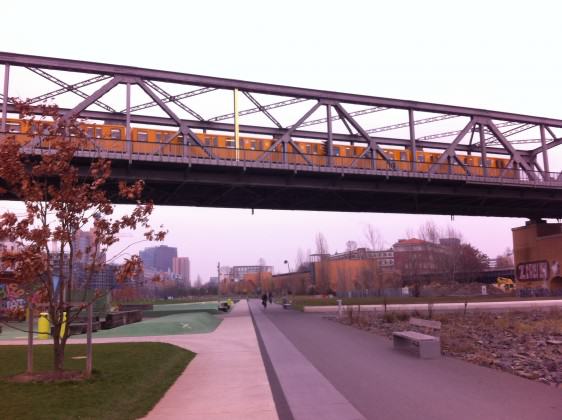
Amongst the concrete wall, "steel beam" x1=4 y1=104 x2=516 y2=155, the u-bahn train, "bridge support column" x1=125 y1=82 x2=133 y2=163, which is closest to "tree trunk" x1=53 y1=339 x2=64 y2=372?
the u-bahn train

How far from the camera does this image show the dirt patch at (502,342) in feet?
38.3

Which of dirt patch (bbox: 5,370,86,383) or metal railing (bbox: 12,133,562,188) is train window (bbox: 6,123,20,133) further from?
dirt patch (bbox: 5,370,86,383)

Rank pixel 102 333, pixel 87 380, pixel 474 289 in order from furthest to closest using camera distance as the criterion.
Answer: pixel 474 289 < pixel 102 333 < pixel 87 380

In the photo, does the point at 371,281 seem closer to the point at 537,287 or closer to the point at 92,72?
the point at 537,287

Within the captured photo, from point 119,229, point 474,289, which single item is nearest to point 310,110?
point 119,229

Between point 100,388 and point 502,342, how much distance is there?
1258 cm

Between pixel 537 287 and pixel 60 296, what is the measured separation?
61166 millimetres

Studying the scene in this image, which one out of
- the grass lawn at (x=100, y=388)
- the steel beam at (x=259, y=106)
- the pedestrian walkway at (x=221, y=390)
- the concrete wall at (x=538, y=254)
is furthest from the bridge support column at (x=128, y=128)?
the concrete wall at (x=538, y=254)

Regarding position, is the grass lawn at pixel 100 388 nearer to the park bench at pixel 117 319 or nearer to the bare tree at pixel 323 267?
A: the park bench at pixel 117 319

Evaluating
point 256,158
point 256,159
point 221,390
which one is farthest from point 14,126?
point 221,390

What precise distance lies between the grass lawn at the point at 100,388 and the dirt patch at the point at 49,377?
0.23 metres

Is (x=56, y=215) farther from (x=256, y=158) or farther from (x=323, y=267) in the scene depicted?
(x=323, y=267)

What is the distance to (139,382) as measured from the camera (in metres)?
9.99

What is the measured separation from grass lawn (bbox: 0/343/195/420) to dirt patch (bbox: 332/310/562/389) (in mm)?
7353
